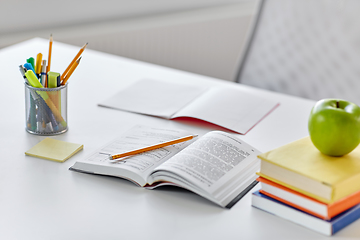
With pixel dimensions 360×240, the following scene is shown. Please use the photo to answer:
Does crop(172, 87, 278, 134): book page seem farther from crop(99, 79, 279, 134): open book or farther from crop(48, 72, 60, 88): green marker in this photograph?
crop(48, 72, 60, 88): green marker

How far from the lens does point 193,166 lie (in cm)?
80

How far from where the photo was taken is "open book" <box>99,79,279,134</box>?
3.71 ft

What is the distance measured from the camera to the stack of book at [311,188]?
68 centimetres

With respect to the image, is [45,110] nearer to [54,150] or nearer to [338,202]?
[54,150]

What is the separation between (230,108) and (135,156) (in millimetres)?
408

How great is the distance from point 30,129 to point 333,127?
0.65 metres

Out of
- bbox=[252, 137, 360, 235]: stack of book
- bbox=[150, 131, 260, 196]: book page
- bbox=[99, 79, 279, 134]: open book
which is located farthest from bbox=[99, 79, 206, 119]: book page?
bbox=[252, 137, 360, 235]: stack of book

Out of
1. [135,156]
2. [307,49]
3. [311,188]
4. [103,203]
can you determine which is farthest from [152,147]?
[307,49]

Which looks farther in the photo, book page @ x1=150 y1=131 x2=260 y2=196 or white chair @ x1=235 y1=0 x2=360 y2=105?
white chair @ x1=235 y1=0 x2=360 y2=105

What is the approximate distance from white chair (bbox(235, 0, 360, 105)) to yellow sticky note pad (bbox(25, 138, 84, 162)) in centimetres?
98

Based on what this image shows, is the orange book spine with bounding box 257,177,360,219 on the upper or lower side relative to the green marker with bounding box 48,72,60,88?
lower

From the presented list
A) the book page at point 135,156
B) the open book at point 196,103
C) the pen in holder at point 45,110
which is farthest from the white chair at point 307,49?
the pen in holder at point 45,110

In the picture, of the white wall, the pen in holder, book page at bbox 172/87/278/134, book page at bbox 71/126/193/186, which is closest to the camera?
book page at bbox 71/126/193/186

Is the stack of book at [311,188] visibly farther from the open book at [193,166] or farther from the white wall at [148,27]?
the white wall at [148,27]
